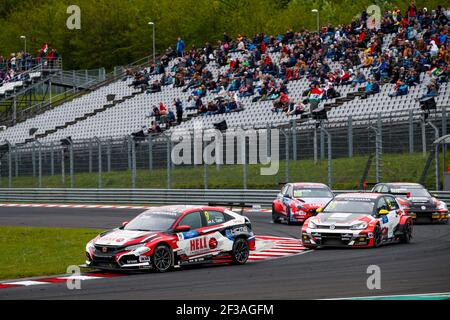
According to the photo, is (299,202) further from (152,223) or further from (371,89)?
(371,89)

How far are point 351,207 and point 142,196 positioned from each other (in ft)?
64.2

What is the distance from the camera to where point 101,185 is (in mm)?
42781

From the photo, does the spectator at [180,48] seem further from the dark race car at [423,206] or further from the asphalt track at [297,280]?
the asphalt track at [297,280]

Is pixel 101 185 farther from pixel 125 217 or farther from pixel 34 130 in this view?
pixel 34 130

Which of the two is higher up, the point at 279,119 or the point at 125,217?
the point at 279,119

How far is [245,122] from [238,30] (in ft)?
123

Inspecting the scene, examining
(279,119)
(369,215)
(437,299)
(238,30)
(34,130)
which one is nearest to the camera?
(437,299)

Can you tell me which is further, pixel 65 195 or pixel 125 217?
pixel 65 195

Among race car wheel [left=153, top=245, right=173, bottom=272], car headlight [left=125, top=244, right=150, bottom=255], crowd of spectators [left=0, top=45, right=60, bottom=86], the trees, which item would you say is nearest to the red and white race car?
race car wheel [left=153, top=245, right=173, bottom=272]

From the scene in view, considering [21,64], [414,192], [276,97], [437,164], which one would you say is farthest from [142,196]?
[21,64]

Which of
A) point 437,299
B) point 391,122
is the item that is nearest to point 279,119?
point 391,122

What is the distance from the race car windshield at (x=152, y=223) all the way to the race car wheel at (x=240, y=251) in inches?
55.8

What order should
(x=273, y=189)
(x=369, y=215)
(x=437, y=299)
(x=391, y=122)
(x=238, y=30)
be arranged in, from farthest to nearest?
(x=238, y=30) < (x=273, y=189) < (x=391, y=122) < (x=369, y=215) < (x=437, y=299)

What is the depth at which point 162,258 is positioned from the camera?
17.8m
